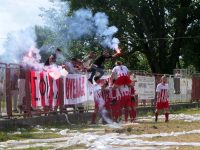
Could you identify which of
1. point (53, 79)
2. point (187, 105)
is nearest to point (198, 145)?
point (53, 79)

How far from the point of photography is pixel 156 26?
176ft

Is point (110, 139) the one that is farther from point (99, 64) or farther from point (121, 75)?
point (99, 64)

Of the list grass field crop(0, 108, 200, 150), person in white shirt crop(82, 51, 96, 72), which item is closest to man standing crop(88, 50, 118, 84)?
person in white shirt crop(82, 51, 96, 72)

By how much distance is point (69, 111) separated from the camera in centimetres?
1969

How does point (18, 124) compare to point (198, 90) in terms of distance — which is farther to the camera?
point (198, 90)

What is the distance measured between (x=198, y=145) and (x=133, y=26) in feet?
135

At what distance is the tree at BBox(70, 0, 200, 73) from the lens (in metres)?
48.5

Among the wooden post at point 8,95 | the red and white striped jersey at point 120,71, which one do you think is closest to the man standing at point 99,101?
the red and white striped jersey at point 120,71

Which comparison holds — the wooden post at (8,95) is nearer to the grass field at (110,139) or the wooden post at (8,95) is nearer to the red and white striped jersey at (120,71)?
the grass field at (110,139)

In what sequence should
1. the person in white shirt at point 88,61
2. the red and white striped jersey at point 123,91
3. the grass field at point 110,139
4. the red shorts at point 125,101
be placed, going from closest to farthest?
the grass field at point 110,139 → the red and white striped jersey at point 123,91 → the red shorts at point 125,101 → the person in white shirt at point 88,61

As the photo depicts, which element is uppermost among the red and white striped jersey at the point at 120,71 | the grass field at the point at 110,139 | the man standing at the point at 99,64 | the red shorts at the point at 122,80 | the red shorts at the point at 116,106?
the man standing at the point at 99,64

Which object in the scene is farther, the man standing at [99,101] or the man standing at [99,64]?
the man standing at [99,64]

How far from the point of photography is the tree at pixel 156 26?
48500 millimetres

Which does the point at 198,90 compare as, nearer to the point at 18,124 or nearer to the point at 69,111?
the point at 69,111
